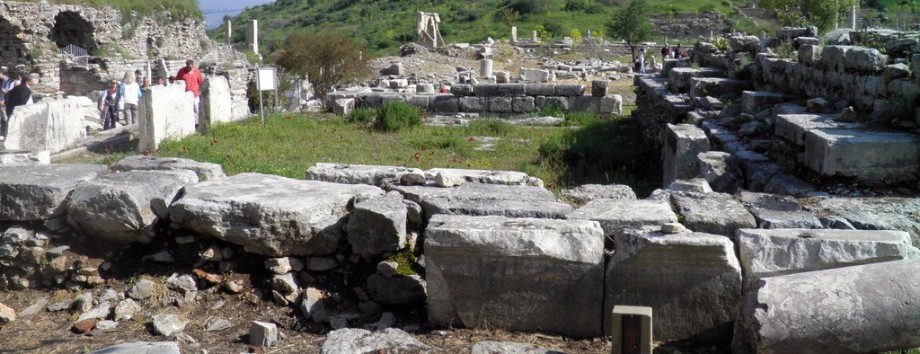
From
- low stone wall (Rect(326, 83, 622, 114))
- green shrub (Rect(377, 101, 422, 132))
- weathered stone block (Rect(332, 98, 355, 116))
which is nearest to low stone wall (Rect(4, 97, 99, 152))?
green shrub (Rect(377, 101, 422, 132))

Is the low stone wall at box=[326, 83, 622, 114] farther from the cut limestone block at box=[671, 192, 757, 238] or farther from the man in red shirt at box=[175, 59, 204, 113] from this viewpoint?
the cut limestone block at box=[671, 192, 757, 238]

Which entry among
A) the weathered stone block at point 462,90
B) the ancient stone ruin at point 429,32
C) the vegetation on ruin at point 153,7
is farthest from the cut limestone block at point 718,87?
the ancient stone ruin at point 429,32

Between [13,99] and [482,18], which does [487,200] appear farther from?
[482,18]

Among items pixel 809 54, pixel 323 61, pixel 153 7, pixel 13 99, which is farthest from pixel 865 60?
pixel 153 7

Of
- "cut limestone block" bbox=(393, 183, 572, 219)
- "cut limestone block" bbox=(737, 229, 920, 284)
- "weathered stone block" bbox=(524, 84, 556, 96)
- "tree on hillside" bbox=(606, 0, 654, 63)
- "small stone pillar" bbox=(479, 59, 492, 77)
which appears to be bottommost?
"cut limestone block" bbox=(737, 229, 920, 284)

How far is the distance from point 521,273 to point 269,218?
155 cm

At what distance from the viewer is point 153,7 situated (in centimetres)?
3294

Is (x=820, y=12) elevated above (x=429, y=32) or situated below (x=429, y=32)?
below

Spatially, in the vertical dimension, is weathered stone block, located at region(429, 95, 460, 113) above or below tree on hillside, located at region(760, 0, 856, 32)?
below

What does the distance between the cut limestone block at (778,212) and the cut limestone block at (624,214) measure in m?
0.52

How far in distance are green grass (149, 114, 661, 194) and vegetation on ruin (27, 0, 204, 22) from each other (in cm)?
1808

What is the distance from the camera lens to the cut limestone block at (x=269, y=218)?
16.5ft

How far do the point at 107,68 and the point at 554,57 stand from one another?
21.1 m

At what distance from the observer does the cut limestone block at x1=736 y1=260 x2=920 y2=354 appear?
3.88 metres
